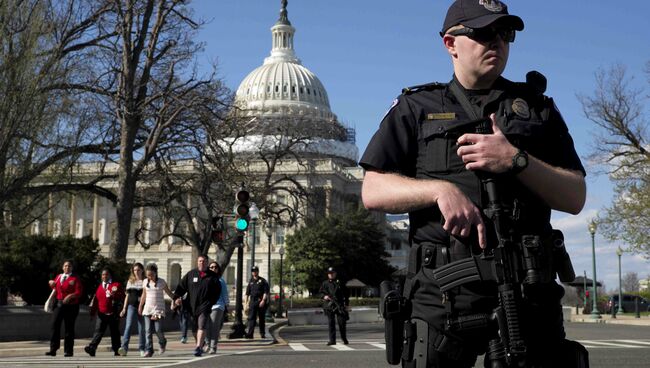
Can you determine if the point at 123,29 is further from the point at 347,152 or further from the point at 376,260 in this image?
the point at 347,152

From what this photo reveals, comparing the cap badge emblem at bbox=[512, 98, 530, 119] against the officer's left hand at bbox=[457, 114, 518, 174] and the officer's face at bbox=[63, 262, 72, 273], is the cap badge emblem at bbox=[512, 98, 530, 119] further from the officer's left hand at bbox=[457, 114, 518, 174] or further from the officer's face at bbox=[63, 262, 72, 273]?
the officer's face at bbox=[63, 262, 72, 273]

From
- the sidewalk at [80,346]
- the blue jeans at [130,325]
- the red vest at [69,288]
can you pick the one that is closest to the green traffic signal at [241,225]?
the sidewalk at [80,346]

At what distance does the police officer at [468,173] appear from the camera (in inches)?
150

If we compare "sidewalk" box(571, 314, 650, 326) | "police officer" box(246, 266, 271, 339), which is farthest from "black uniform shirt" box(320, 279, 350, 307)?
"sidewalk" box(571, 314, 650, 326)

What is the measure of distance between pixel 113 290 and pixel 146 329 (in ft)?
4.67

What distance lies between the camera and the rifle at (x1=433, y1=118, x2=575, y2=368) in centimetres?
367

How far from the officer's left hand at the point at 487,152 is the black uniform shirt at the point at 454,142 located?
0.26ft

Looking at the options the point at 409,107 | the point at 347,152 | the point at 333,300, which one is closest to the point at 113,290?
the point at 333,300

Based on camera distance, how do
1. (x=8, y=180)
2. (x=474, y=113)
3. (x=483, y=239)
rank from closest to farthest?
(x=483, y=239)
(x=474, y=113)
(x=8, y=180)

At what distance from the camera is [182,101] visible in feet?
107

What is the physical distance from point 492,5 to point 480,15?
0.08m

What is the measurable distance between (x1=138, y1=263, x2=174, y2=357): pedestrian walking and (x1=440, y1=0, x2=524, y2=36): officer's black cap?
1617 centimetres

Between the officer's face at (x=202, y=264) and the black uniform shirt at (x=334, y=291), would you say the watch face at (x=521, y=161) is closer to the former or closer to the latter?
the officer's face at (x=202, y=264)

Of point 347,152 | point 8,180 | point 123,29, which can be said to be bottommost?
point 8,180
